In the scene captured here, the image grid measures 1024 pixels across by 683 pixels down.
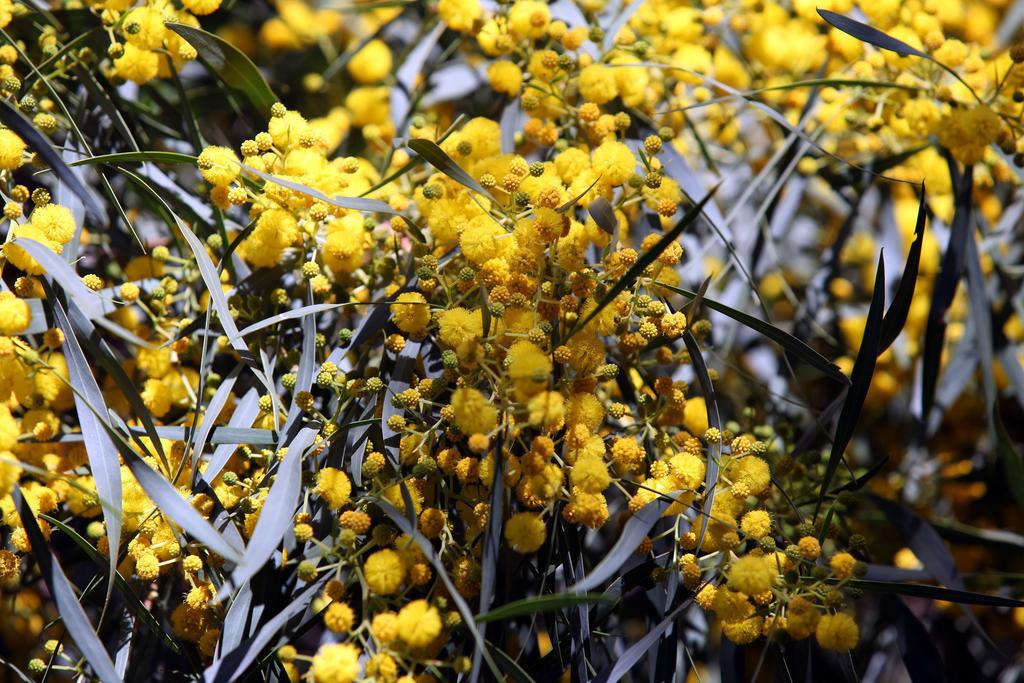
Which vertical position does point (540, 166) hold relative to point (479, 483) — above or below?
above

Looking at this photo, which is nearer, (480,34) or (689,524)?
(689,524)

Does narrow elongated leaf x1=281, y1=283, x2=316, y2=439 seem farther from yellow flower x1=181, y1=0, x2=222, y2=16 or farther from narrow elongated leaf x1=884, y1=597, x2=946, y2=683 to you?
narrow elongated leaf x1=884, y1=597, x2=946, y2=683

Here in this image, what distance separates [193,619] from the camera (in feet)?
2.76

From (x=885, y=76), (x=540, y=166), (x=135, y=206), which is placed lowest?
(x=135, y=206)

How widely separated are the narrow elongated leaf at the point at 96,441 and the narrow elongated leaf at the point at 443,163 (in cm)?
37

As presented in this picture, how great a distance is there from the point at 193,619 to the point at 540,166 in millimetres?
556

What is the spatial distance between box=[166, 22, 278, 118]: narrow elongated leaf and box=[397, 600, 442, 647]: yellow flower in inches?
23.9

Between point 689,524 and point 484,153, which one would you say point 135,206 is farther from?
point 689,524

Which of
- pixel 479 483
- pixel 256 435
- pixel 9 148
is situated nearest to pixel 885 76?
pixel 479 483

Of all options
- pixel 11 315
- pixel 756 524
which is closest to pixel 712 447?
pixel 756 524

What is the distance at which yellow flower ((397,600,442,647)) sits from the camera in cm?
73

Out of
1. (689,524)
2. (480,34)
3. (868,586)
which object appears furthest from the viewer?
(480,34)

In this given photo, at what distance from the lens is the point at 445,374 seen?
0.86 meters

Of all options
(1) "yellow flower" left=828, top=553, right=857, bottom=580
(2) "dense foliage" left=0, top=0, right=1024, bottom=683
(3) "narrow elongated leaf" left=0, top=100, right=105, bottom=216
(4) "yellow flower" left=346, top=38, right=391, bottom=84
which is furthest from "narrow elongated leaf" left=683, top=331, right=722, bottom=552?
(4) "yellow flower" left=346, top=38, right=391, bottom=84
